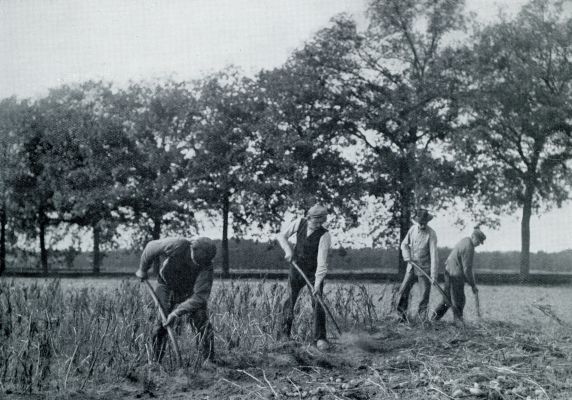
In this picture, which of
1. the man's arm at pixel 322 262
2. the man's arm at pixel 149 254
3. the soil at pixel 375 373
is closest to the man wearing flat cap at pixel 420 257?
the soil at pixel 375 373

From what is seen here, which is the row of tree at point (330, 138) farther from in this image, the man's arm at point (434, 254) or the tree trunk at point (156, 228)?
the man's arm at point (434, 254)

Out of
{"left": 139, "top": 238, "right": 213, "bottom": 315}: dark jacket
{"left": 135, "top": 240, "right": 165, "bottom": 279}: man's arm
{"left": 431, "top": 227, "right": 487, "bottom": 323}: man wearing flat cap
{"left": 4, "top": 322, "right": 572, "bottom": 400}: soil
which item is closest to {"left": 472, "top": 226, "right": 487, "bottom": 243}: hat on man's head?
{"left": 431, "top": 227, "right": 487, "bottom": 323}: man wearing flat cap

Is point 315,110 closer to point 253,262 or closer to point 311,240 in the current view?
point 253,262

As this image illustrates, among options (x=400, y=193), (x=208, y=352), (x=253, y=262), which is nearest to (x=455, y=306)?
(x=208, y=352)

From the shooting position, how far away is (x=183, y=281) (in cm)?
715

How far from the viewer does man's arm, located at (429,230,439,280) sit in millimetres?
9734

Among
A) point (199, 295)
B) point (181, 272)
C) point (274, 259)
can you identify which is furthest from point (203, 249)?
point (274, 259)

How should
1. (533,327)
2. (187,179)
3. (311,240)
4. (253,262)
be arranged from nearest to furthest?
(311,240)
(533,327)
(187,179)
(253,262)

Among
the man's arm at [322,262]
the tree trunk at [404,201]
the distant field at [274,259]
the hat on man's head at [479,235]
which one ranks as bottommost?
the distant field at [274,259]

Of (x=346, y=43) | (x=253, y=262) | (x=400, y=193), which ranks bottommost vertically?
(x=253, y=262)

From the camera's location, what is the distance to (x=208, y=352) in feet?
22.8

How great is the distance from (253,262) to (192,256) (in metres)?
36.6

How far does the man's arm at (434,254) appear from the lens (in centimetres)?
973

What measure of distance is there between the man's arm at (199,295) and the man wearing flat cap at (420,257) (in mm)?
4126
